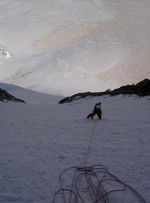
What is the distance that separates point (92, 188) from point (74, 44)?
4524cm

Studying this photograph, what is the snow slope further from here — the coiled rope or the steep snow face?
the steep snow face

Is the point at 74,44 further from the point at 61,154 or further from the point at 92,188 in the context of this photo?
the point at 92,188

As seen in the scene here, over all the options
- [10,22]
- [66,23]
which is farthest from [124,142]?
[10,22]

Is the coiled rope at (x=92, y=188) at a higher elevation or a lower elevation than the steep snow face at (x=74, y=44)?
lower

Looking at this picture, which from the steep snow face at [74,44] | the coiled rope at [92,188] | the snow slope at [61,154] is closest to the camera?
the coiled rope at [92,188]

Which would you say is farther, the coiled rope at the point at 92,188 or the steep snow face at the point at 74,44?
the steep snow face at the point at 74,44

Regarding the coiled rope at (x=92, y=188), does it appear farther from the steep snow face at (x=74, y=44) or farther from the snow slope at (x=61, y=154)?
the steep snow face at (x=74, y=44)

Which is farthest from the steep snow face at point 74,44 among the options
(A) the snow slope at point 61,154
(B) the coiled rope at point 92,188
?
(B) the coiled rope at point 92,188

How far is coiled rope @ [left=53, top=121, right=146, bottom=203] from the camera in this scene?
457cm

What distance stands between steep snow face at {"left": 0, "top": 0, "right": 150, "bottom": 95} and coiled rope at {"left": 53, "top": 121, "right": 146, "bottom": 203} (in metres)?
30.9

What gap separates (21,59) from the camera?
47.7 m

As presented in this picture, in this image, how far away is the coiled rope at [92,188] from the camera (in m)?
4.57

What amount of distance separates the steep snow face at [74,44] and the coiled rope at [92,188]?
30870 mm

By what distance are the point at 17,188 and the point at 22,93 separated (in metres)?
30.7
